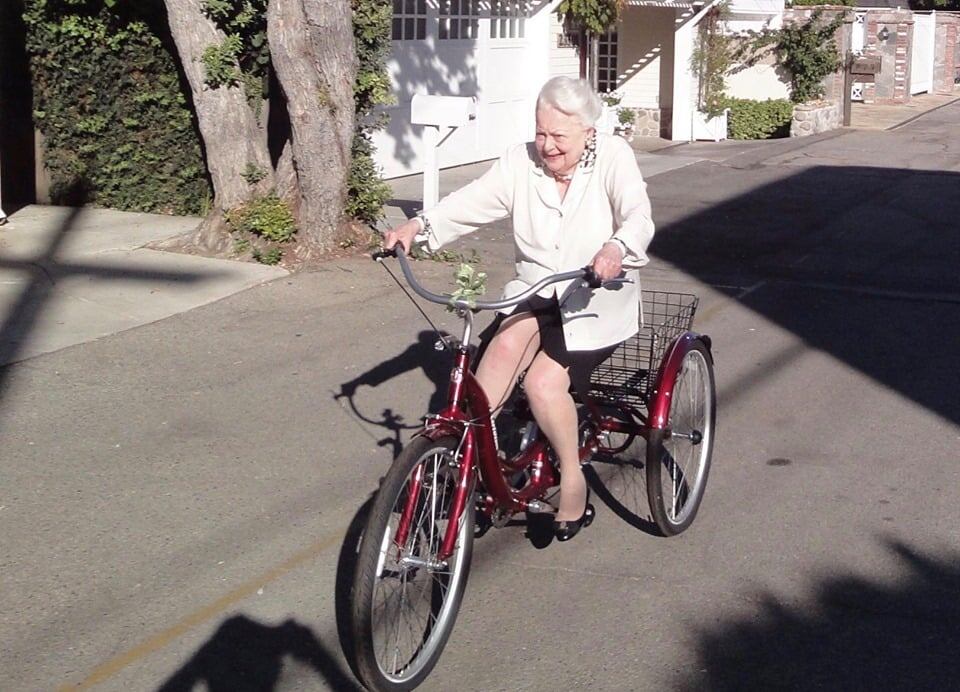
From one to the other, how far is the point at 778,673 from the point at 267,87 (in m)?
8.50

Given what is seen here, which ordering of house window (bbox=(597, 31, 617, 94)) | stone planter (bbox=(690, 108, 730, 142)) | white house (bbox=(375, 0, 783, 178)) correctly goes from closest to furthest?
1. white house (bbox=(375, 0, 783, 178))
2. stone planter (bbox=(690, 108, 730, 142))
3. house window (bbox=(597, 31, 617, 94))

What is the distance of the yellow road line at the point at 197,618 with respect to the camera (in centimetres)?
426

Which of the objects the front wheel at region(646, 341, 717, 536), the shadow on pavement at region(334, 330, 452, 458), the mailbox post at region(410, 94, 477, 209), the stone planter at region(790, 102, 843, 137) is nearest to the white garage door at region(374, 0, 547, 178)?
the mailbox post at region(410, 94, 477, 209)

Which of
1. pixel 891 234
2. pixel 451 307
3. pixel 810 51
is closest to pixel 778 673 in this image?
pixel 451 307

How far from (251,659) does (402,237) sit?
1.48 metres

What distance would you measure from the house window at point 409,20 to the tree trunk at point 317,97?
555cm

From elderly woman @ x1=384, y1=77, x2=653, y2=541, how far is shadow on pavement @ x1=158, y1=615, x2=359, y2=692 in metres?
1.03

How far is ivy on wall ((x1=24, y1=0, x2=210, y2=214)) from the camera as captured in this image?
38.9 ft

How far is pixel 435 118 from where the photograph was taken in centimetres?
1177

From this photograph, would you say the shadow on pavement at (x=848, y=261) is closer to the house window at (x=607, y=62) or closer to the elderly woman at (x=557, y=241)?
the elderly woman at (x=557, y=241)

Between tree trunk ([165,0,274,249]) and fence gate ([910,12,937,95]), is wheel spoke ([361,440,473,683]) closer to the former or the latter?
tree trunk ([165,0,274,249])

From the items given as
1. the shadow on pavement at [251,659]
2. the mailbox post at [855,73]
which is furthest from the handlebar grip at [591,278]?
the mailbox post at [855,73]

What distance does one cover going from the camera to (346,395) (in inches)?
287

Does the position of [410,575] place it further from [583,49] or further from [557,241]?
[583,49]
